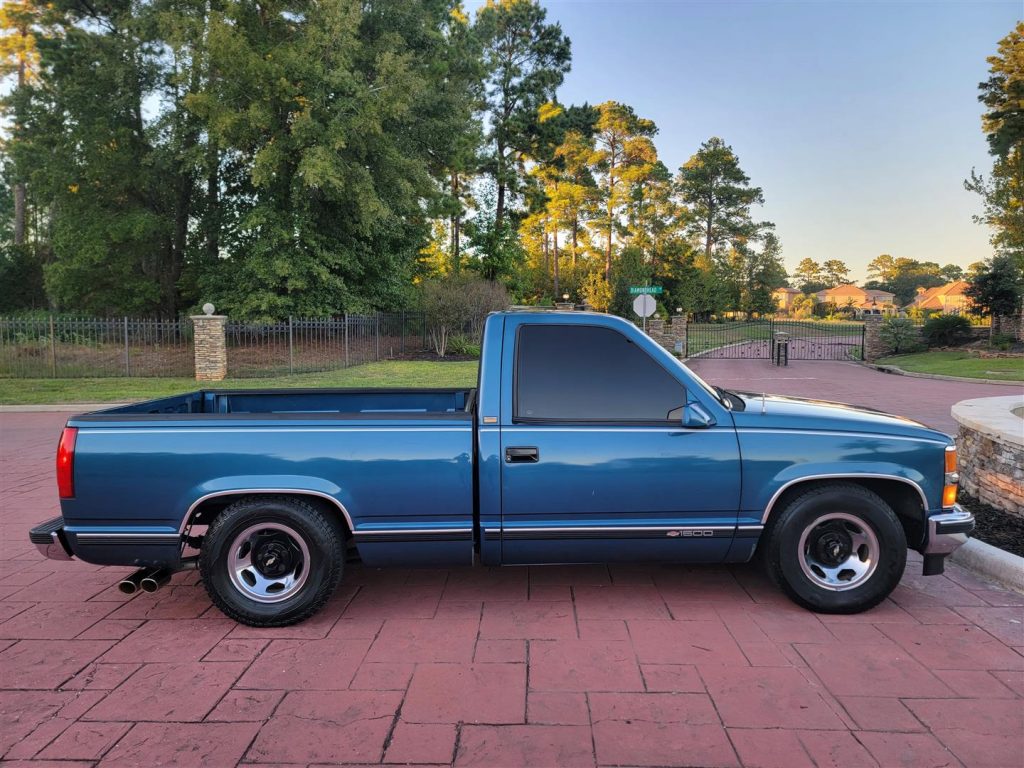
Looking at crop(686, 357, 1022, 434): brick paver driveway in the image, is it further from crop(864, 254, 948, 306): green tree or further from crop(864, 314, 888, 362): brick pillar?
crop(864, 254, 948, 306): green tree

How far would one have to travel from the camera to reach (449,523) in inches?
151

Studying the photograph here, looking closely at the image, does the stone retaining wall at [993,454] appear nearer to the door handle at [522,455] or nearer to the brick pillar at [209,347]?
the door handle at [522,455]

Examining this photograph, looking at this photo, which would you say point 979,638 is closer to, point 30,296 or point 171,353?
point 171,353

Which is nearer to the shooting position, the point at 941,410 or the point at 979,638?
the point at 979,638

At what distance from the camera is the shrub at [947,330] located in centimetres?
3142

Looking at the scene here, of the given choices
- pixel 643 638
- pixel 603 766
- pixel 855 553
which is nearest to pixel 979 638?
pixel 855 553

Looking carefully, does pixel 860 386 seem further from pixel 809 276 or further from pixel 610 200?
pixel 809 276

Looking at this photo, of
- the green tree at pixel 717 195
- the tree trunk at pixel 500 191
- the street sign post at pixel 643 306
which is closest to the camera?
the street sign post at pixel 643 306

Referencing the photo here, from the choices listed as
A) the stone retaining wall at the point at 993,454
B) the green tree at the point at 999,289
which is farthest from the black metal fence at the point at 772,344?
the stone retaining wall at the point at 993,454

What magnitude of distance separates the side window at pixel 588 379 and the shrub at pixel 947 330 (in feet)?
112

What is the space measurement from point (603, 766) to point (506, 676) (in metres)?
0.80

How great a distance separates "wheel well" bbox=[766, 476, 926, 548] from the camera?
395 centimetres

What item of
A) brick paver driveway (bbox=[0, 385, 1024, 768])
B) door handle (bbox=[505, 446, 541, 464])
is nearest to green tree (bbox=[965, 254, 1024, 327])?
brick paver driveway (bbox=[0, 385, 1024, 768])

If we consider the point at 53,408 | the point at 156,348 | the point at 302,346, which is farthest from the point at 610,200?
the point at 53,408
